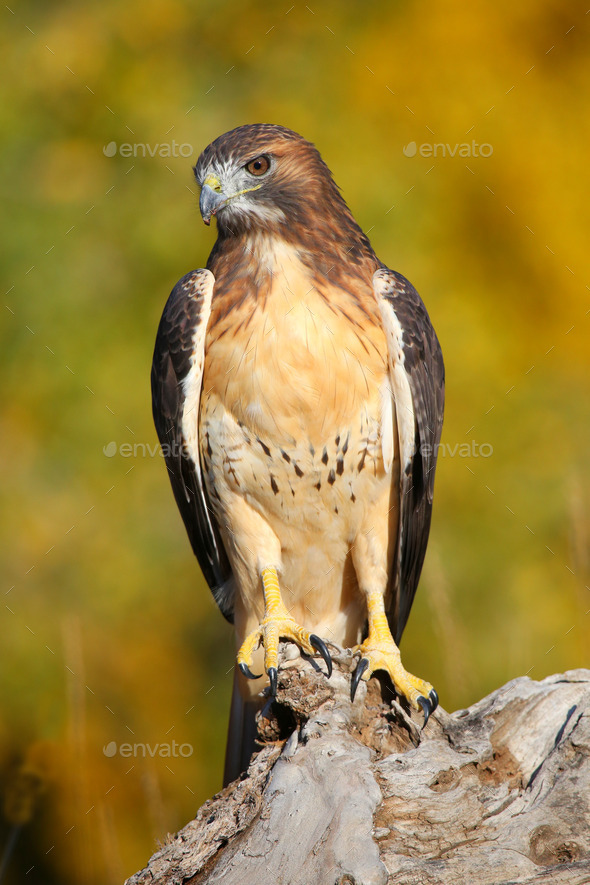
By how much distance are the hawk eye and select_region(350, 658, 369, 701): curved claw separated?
8.23 feet

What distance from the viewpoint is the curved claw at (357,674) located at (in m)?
3.73

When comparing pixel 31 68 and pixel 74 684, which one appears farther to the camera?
pixel 31 68

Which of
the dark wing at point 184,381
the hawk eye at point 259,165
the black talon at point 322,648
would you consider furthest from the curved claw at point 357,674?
the hawk eye at point 259,165

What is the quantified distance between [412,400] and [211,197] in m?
1.44

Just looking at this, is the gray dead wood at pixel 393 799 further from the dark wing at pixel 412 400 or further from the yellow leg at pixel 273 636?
the dark wing at pixel 412 400

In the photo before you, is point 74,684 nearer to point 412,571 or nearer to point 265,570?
point 265,570

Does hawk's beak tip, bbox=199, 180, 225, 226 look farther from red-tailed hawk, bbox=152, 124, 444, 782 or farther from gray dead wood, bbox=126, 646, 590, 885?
→ gray dead wood, bbox=126, 646, 590, 885

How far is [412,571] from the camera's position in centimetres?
467

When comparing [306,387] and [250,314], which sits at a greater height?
[250,314]

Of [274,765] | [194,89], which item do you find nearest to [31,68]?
[194,89]

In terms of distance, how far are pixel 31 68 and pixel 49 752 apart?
6.52 m

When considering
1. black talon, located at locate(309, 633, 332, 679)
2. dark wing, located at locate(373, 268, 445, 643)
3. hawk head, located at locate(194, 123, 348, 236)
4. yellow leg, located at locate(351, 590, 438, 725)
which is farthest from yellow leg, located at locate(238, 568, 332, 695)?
hawk head, located at locate(194, 123, 348, 236)

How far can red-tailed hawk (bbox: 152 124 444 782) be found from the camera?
4.09m

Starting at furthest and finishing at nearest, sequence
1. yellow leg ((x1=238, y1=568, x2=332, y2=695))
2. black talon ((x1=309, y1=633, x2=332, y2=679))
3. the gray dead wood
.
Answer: yellow leg ((x1=238, y1=568, x2=332, y2=695)), black talon ((x1=309, y1=633, x2=332, y2=679)), the gray dead wood
